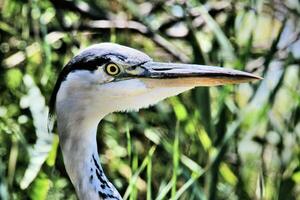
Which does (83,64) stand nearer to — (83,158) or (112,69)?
(112,69)

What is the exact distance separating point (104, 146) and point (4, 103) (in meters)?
0.35

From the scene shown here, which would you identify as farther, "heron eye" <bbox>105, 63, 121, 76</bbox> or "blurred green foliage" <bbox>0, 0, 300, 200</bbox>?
"blurred green foliage" <bbox>0, 0, 300, 200</bbox>

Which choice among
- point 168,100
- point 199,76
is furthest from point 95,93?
point 168,100

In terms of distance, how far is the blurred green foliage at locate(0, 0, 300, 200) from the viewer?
9.63ft

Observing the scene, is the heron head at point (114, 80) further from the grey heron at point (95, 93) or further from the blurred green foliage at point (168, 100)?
the blurred green foliage at point (168, 100)

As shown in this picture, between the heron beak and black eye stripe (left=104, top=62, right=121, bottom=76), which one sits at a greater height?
black eye stripe (left=104, top=62, right=121, bottom=76)

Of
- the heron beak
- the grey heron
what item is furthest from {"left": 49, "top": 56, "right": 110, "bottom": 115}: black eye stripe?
the heron beak

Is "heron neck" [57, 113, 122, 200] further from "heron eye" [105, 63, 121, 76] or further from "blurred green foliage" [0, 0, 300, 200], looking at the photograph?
"blurred green foliage" [0, 0, 300, 200]

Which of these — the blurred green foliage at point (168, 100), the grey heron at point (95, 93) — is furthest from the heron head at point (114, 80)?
the blurred green foliage at point (168, 100)

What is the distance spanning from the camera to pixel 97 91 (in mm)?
2346

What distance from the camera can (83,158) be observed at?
232 centimetres

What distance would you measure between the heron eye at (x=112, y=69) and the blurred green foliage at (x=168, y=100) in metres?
0.53

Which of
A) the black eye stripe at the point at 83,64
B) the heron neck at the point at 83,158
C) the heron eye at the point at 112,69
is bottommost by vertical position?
the heron neck at the point at 83,158

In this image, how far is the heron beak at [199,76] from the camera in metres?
2.26
